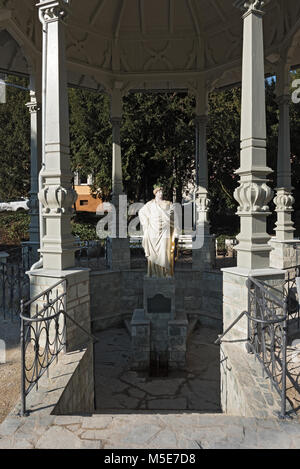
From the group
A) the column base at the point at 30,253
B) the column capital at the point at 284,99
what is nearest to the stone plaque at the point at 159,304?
the column base at the point at 30,253

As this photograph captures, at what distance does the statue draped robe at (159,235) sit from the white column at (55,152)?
231 cm

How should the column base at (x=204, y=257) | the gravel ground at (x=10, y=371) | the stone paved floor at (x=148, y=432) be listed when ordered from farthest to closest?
the column base at (x=204, y=257), the gravel ground at (x=10, y=371), the stone paved floor at (x=148, y=432)

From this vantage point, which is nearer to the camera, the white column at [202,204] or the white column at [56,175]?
the white column at [56,175]

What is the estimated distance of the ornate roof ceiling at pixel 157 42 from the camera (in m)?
9.76

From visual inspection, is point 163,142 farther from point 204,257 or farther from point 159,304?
point 159,304

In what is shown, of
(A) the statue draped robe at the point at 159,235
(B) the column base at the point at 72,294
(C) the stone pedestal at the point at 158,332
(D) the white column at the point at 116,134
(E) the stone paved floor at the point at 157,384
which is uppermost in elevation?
(D) the white column at the point at 116,134

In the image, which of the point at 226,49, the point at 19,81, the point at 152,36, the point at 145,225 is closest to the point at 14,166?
the point at 19,81

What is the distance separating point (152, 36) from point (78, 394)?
10.2 m

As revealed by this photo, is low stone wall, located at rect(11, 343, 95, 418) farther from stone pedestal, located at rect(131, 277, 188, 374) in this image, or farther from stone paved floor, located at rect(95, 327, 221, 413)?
stone pedestal, located at rect(131, 277, 188, 374)

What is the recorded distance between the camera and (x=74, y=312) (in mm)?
5305

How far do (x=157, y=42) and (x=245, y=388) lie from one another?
33.8 feet

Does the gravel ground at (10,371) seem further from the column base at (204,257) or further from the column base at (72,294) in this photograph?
the column base at (204,257)

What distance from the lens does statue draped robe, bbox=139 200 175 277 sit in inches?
291

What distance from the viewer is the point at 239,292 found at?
5.21 meters
